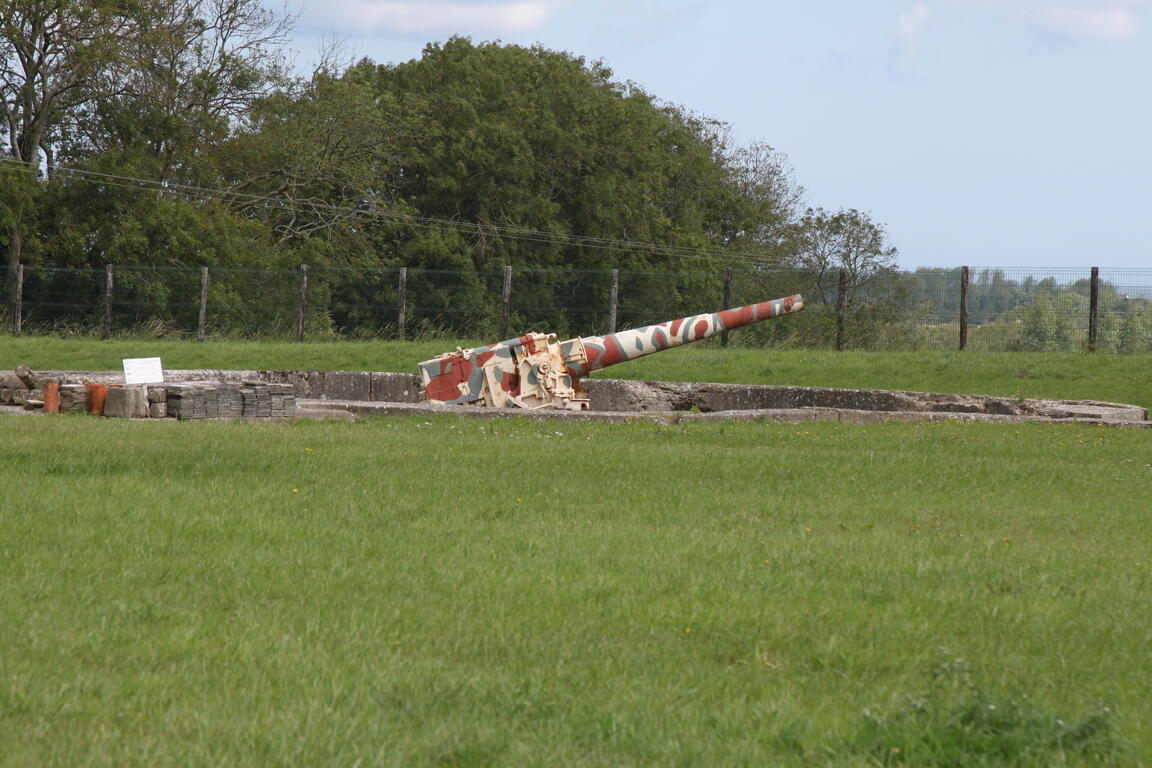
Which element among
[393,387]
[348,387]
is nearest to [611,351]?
[393,387]

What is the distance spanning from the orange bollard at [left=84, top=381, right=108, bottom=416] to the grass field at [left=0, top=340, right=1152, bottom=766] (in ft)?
14.4

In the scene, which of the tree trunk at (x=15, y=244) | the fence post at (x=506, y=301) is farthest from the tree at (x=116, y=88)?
the fence post at (x=506, y=301)

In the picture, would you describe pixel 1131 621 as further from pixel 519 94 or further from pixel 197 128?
pixel 519 94

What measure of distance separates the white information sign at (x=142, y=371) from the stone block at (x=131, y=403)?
0.79 meters

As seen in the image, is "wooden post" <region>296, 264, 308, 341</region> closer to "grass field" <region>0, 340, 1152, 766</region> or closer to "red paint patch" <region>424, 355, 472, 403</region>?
"red paint patch" <region>424, 355, 472, 403</region>

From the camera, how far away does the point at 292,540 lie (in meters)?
6.06

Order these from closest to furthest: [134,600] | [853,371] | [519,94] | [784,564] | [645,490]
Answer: [134,600]
[784,564]
[645,490]
[853,371]
[519,94]

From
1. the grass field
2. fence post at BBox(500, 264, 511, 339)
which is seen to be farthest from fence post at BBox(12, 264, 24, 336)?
the grass field

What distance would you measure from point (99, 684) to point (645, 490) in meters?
4.76

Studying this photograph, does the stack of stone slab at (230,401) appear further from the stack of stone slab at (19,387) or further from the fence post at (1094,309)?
the fence post at (1094,309)

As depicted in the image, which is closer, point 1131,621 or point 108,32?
point 1131,621

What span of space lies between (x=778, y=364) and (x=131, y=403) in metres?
11.4

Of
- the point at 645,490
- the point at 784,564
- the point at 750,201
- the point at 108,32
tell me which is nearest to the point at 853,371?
the point at 645,490

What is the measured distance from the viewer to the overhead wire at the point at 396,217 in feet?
111
